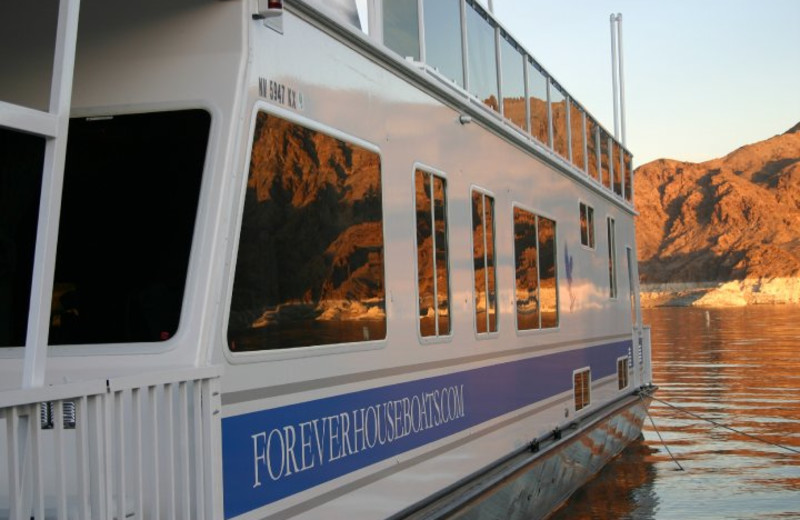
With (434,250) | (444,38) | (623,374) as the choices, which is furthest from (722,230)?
(434,250)

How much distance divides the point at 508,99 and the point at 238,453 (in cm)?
506

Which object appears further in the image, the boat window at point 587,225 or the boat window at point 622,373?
the boat window at point 622,373

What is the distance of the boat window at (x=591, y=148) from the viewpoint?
469 inches

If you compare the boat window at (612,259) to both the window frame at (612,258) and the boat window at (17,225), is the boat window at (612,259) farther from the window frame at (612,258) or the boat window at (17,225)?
the boat window at (17,225)

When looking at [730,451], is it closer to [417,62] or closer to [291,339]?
[417,62]

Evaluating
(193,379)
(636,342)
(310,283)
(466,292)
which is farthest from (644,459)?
(193,379)

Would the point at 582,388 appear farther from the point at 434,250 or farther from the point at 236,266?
the point at 236,266

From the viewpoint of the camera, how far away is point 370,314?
5340mm

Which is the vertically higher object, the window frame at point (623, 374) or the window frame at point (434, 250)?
the window frame at point (434, 250)

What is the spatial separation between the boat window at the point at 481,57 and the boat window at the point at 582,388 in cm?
285

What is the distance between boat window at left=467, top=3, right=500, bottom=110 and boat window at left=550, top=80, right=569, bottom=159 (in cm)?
204

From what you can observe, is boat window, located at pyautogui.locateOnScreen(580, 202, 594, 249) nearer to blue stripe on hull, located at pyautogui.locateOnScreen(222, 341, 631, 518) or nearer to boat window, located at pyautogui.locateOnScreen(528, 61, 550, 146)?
boat window, located at pyautogui.locateOnScreen(528, 61, 550, 146)

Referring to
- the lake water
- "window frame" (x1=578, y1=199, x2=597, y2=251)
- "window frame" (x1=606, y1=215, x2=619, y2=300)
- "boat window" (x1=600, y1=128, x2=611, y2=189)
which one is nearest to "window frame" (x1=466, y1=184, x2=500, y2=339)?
the lake water

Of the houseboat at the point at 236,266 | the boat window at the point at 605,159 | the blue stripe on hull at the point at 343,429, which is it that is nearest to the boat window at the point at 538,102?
the blue stripe on hull at the point at 343,429
